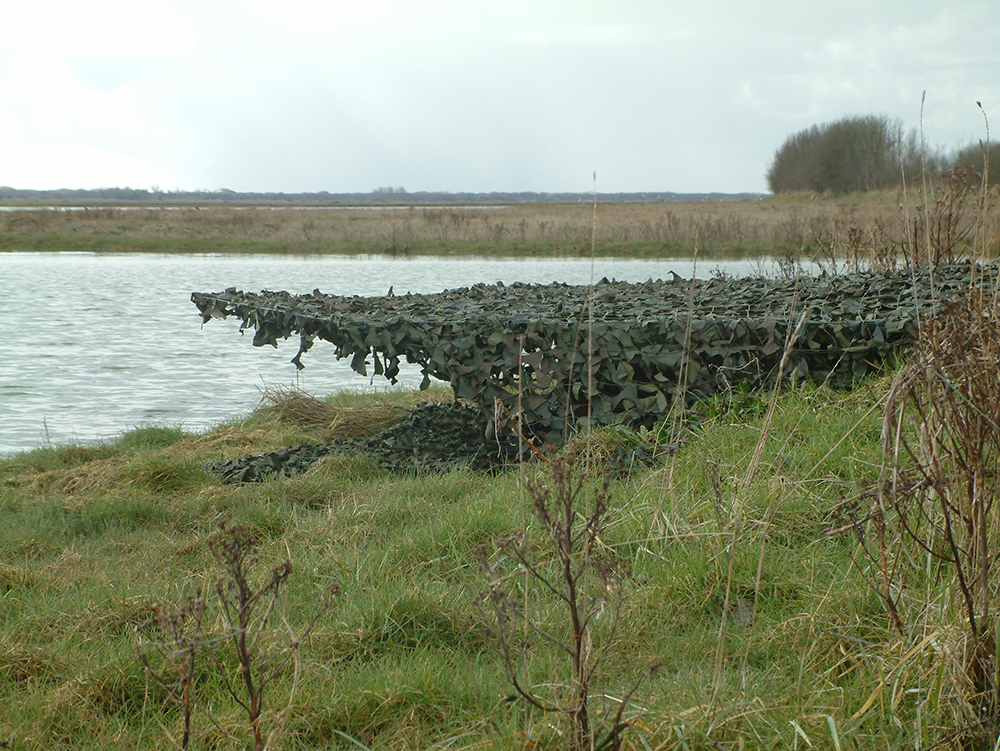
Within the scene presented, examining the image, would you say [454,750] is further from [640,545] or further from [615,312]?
[615,312]

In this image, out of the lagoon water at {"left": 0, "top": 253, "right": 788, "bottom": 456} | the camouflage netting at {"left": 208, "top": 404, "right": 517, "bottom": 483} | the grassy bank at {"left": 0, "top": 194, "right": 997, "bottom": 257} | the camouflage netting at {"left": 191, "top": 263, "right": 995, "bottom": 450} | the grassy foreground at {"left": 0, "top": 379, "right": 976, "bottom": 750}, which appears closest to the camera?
the grassy foreground at {"left": 0, "top": 379, "right": 976, "bottom": 750}

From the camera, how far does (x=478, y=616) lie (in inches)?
122

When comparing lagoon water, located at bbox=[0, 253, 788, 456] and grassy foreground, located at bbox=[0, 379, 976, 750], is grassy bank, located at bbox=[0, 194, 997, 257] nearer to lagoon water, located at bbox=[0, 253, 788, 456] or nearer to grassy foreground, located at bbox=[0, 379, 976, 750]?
lagoon water, located at bbox=[0, 253, 788, 456]

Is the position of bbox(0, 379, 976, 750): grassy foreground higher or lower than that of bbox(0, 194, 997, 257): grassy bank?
lower

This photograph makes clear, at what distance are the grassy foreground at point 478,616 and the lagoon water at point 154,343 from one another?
1.30 m

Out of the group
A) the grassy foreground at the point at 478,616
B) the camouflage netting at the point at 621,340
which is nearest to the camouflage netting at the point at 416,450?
the camouflage netting at the point at 621,340

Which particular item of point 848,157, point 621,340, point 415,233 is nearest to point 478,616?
point 621,340

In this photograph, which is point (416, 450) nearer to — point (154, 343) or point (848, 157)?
point (154, 343)

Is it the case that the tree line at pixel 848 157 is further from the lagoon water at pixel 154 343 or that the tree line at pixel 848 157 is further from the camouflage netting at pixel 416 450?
the camouflage netting at pixel 416 450

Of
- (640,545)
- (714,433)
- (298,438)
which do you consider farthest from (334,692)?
(298,438)

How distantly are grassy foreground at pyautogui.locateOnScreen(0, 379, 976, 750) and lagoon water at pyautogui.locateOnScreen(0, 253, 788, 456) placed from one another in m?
1.30

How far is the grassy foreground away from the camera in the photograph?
7.37 ft

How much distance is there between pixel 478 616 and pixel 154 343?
1119cm

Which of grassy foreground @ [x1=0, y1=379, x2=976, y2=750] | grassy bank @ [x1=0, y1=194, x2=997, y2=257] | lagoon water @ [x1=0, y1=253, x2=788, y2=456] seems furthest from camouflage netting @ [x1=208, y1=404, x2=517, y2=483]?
grassy bank @ [x1=0, y1=194, x2=997, y2=257]
